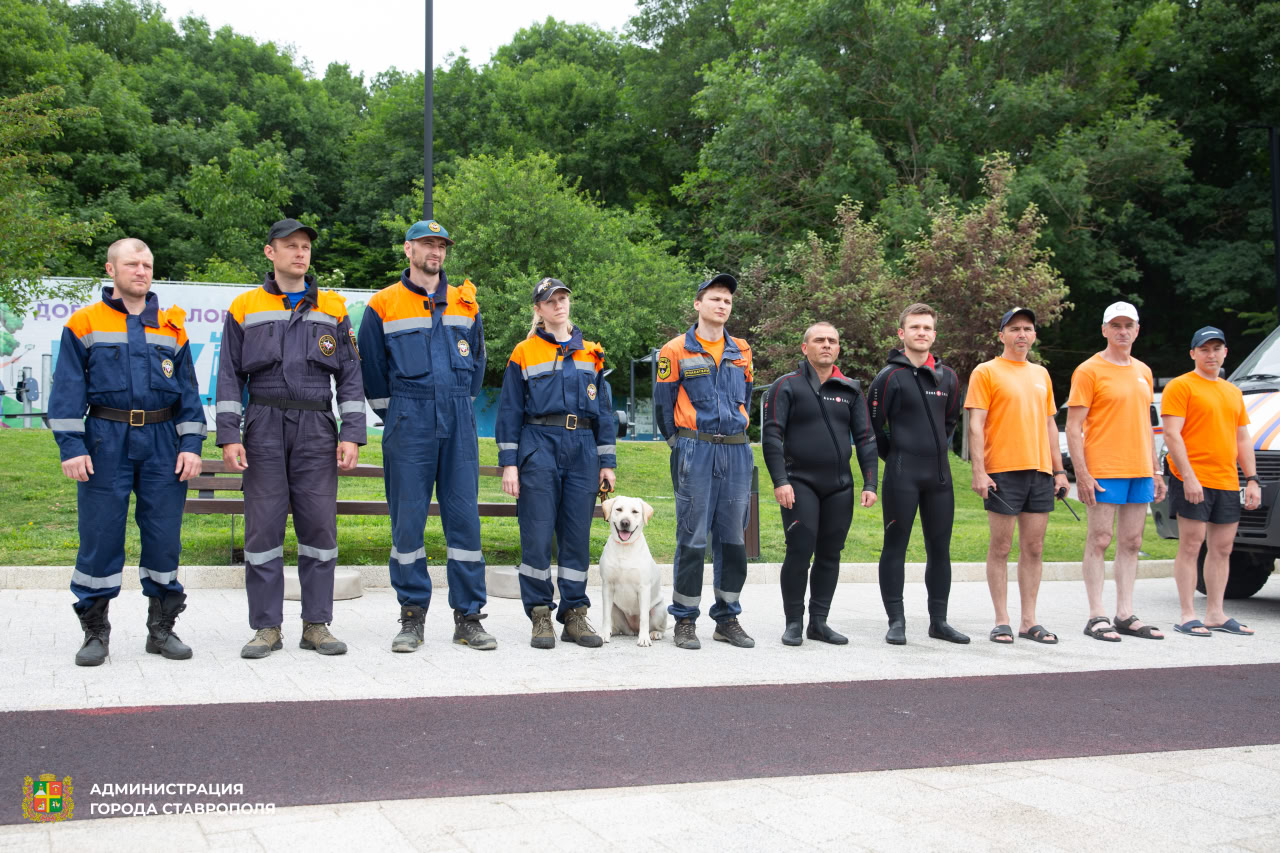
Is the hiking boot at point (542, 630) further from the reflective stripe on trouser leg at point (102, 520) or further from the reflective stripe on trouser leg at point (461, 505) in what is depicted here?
the reflective stripe on trouser leg at point (102, 520)

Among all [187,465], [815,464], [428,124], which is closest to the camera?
[187,465]

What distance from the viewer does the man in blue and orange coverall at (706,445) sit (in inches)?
267

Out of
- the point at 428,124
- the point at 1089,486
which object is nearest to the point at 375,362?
the point at 1089,486

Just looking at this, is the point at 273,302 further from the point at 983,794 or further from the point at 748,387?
the point at 983,794

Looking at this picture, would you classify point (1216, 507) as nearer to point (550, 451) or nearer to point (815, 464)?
point (815, 464)

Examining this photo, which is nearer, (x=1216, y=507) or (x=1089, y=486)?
(x=1089, y=486)

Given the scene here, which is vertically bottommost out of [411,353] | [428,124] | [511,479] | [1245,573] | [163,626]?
[1245,573]

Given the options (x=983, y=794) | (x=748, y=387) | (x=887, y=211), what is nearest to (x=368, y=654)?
(x=748, y=387)

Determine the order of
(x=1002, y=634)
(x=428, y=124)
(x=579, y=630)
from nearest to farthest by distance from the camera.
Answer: (x=579, y=630)
(x=1002, y=634)
(x=428, y=124)

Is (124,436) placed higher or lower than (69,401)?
lower

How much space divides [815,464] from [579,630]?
184 centimetres

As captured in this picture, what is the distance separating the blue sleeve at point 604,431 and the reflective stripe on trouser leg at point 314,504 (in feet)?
5.36

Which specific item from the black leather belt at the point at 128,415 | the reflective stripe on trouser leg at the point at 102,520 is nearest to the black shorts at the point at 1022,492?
the black leather belt at the point at 128,415

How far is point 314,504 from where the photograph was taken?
6086mm
